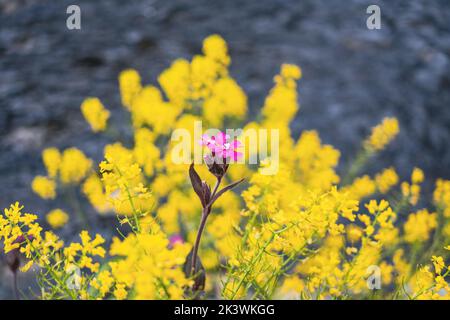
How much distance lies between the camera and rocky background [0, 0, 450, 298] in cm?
272

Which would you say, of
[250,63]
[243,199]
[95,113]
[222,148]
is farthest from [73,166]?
[250,63]

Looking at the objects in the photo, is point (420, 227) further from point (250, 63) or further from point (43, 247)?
point (250, 63)

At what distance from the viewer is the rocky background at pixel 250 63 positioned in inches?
107

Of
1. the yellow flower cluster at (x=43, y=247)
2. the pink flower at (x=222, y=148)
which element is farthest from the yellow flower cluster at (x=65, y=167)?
the pink flower at (x=222, y=148)

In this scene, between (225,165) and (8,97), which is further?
(8,97)

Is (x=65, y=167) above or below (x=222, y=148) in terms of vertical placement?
below

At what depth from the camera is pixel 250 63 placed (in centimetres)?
323

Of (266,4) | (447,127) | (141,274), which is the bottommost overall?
(447,127)

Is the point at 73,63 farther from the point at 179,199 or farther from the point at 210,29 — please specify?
the point at 179,199

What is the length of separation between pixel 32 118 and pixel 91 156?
1.58 ft

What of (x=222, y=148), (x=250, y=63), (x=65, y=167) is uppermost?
(x=222, y=148)

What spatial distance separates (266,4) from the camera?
12.0 ft
